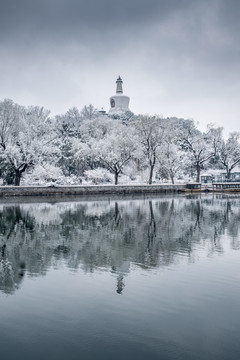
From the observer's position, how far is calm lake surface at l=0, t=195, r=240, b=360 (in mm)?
7758

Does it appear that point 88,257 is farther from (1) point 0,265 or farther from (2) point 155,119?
(2) point 155,119

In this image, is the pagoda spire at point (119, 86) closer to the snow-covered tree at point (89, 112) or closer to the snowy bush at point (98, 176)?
the snow-covered tree at point (89, 112)

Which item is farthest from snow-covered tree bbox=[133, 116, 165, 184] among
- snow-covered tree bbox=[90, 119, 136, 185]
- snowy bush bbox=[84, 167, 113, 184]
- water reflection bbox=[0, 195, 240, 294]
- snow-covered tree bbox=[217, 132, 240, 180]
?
water reflection bbox=[0, 195, 240, 294]

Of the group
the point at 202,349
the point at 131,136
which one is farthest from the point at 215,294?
the point at 131,136

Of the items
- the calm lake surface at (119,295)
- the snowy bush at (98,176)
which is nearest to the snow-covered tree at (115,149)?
the snowy bush at (98,176)

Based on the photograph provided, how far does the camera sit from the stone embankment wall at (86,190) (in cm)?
4841

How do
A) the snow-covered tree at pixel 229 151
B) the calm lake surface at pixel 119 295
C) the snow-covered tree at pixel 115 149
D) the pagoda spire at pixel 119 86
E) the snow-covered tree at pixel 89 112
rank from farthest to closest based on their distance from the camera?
the pagoda spire at pixel 119 86
the snow-covered tree at pixel 89 112
the snow-covered tree at pixel 229 151
the snow-covered tree at pixel 115 149
the calm lake surface at pixel 119 295

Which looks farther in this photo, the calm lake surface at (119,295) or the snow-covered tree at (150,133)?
the snow-covered tree at (150,133)

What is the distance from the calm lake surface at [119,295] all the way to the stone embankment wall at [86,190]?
1101 inches

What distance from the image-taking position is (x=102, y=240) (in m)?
19.4

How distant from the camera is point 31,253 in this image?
53.3 feet

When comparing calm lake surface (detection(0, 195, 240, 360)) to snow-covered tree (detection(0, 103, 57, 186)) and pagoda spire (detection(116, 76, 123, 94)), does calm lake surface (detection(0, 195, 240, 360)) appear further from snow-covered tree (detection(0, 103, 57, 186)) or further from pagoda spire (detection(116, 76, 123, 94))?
pagoda spire (detection(116, 76, 123, 94))

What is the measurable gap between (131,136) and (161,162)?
1074 cm

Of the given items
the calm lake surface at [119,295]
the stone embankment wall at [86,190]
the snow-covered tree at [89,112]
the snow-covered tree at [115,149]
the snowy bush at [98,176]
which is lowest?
the calm lake surface at [119,295]
